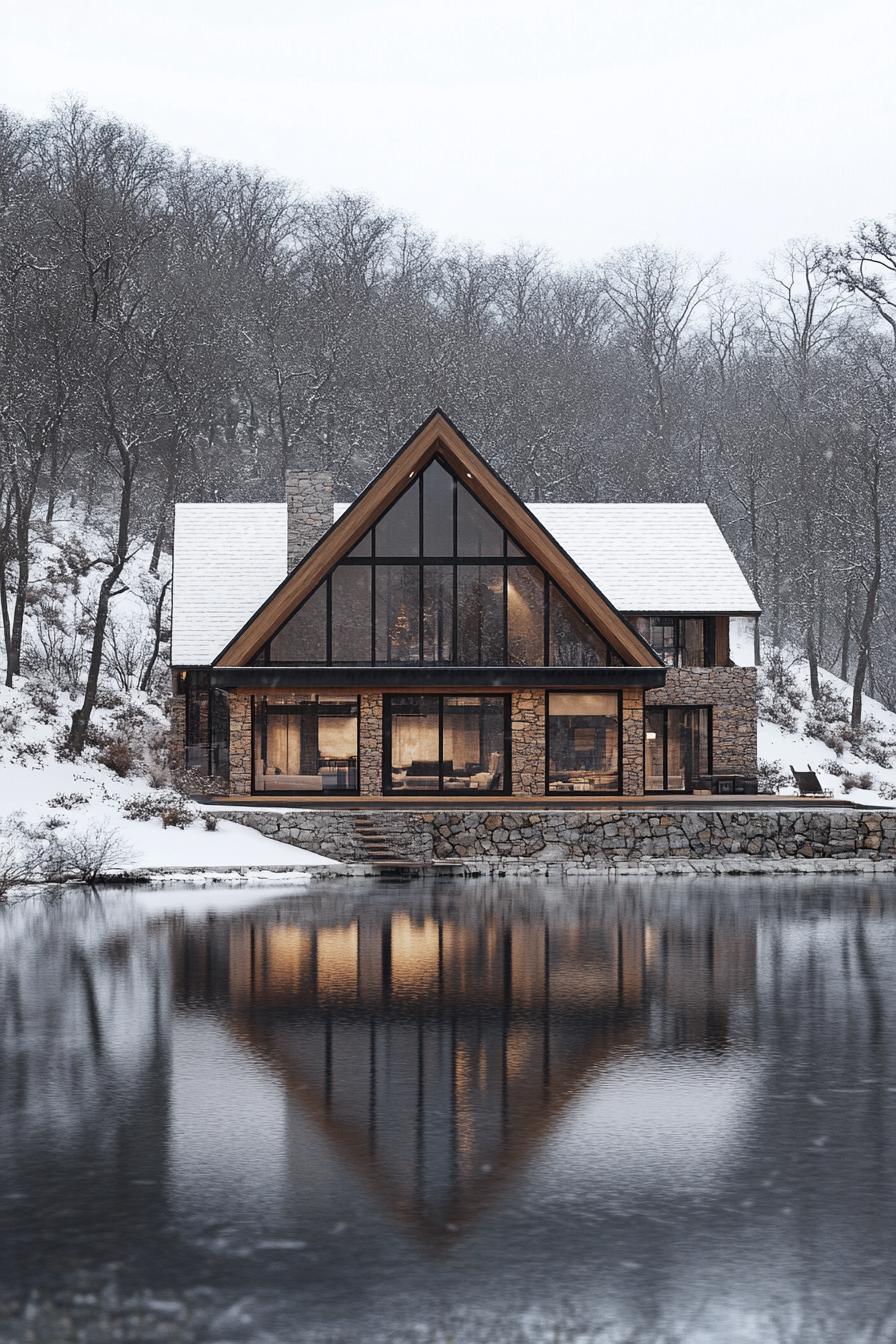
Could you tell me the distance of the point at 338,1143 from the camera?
27.9 ft

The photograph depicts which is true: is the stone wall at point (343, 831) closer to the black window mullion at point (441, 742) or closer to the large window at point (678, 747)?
the black window mullion at point (441, 742)

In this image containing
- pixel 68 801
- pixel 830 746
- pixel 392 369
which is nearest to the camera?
pixel 68 801

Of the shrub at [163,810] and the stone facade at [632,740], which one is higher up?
the stone facade at [632,740]

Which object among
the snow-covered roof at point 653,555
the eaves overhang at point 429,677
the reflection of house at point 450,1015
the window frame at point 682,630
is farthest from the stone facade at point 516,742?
the reflection of house at point 450,1015

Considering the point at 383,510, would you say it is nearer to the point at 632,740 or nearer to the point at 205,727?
the point at 632,740

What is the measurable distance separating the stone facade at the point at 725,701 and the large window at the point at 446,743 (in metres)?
5.87

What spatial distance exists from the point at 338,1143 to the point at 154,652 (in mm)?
34297

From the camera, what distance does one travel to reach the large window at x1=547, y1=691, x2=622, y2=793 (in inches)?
1193

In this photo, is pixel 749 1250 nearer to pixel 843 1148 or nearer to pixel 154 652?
pixel 843 1148

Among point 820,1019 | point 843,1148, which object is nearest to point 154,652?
point 820,1019

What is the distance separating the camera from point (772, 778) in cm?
3631

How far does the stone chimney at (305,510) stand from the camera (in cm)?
3200

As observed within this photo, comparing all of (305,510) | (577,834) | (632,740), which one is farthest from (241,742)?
(632,740)

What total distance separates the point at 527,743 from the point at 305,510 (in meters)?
7.22
